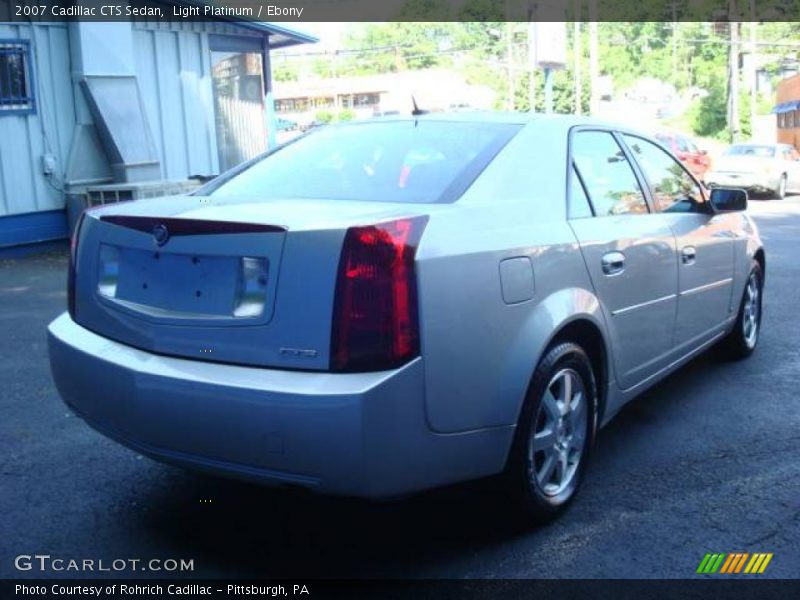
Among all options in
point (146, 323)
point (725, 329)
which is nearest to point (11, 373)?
point (146, 323)

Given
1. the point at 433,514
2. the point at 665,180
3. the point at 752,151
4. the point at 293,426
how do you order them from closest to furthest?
the point at 293,426, the point at 433,514, the point at 665,180, the point at 752,151

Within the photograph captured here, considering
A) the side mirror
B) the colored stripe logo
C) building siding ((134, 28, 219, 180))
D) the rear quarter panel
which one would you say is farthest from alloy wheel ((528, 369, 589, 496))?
building siding ((134, 28, 219, 180))

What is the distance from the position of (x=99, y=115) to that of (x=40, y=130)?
30.2 inches

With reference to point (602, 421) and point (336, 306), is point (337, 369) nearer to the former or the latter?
point (336, 306)

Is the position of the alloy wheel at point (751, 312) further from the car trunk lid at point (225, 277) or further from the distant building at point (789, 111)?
the distant building at point (789, 111)

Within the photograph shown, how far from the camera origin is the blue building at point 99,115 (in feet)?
36.4

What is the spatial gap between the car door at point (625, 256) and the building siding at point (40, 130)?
875 centimetres

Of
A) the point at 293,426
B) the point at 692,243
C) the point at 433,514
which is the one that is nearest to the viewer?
the point at 293,426

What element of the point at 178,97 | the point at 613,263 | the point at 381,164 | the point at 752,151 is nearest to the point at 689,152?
the point at 752,151

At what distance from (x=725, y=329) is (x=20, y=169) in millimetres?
8891

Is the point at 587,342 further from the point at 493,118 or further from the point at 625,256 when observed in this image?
the point at 493,118

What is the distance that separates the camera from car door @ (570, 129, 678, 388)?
3869mm

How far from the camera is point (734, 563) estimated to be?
330cm

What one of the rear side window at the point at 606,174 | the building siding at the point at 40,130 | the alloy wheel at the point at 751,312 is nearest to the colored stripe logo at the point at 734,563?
the rear side window at the point at 606,174
